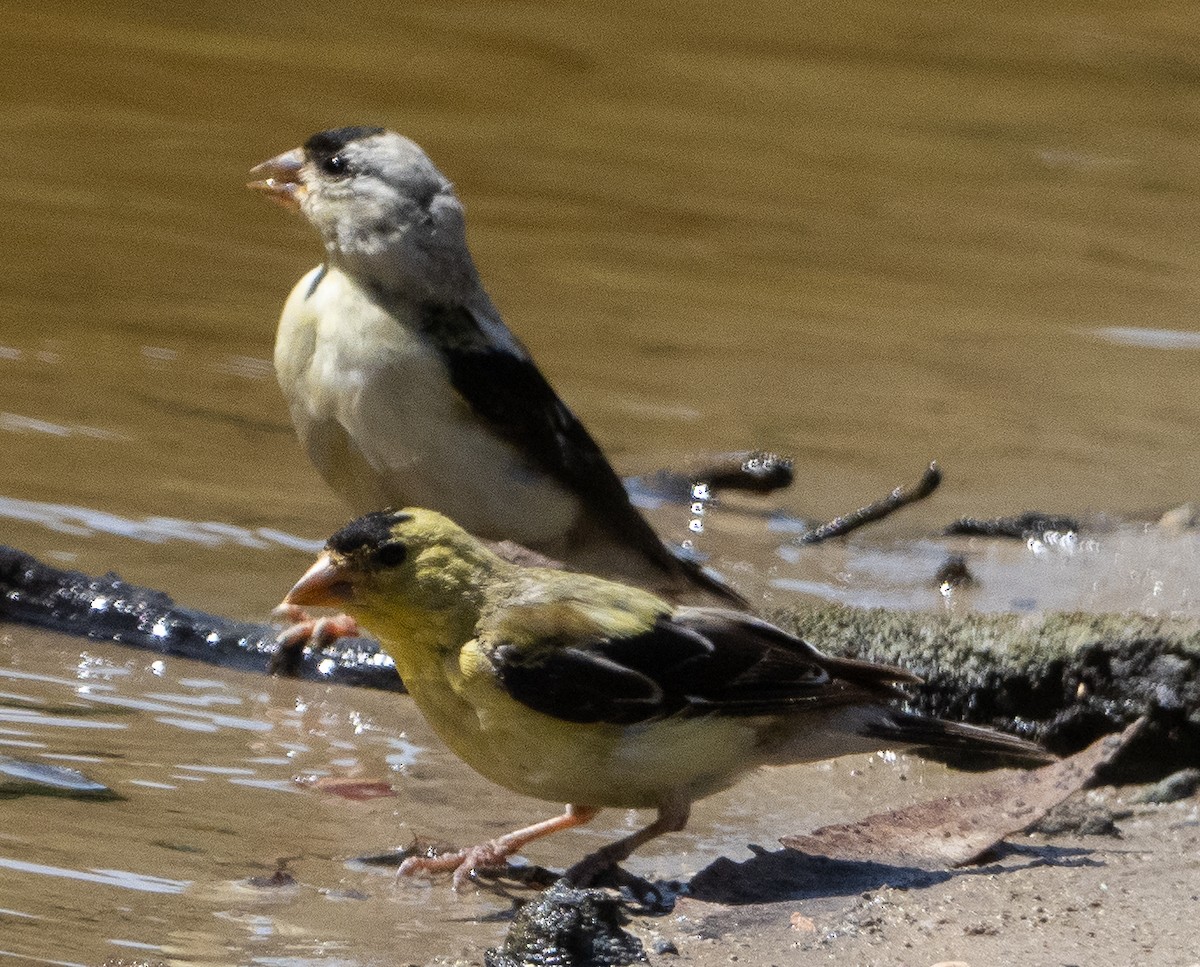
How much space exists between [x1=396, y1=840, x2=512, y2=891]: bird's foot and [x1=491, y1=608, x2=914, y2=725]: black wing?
341 mm

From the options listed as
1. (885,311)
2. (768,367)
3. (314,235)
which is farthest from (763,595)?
(314,235)

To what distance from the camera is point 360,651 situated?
6062 mm

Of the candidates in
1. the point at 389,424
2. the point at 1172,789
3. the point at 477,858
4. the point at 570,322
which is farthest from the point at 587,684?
the point at 570,322

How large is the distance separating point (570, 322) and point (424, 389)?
415 centimetres

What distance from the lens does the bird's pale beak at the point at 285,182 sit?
22.9 ft

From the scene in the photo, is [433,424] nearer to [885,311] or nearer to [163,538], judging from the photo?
[163,538]

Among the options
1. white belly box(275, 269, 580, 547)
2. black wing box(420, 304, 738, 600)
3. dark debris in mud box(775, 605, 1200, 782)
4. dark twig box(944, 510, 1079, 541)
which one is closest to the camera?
dark debris in mud box(775, 605, 1200, 782)

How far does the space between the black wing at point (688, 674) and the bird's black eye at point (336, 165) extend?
7.95 feet

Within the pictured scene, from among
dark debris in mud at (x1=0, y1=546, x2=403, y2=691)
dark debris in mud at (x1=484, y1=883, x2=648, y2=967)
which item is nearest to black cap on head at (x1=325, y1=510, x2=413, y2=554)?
dark debris in mud at (x1=0, y1=546, x2=403, y2=691)

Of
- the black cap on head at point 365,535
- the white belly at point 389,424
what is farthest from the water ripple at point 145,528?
the black cap on head at point 365,535

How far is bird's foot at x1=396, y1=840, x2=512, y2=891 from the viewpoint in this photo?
15.1 feet

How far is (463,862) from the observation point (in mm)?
4629

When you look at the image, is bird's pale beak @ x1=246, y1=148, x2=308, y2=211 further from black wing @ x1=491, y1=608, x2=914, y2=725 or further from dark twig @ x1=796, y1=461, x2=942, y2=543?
black wing @ x1=491, y1=608, x2=914, y2=725

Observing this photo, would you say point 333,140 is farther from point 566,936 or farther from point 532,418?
point 566,936
